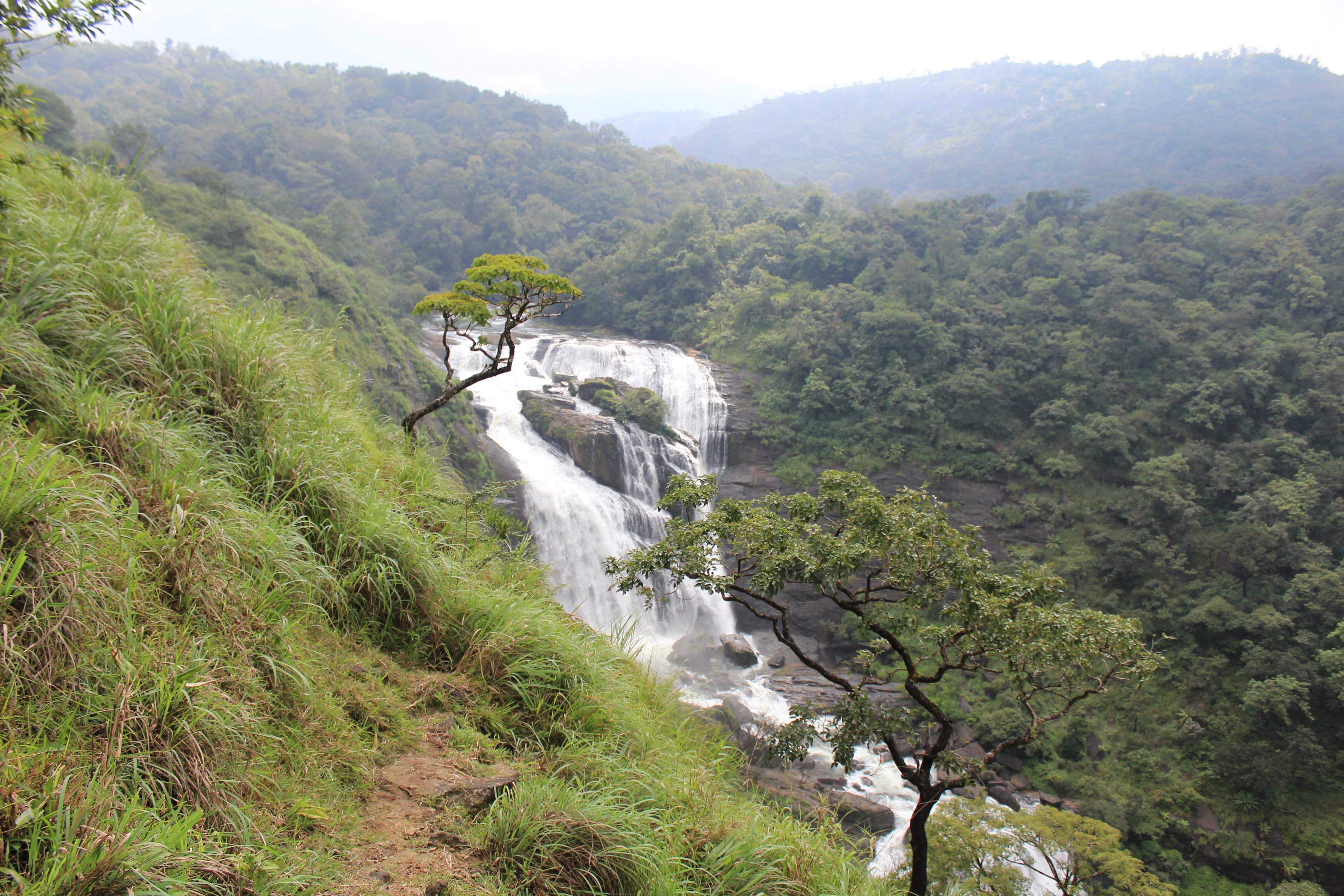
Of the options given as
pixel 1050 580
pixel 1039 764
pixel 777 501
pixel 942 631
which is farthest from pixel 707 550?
pixel 1039 764

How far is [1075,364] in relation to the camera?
2078cm

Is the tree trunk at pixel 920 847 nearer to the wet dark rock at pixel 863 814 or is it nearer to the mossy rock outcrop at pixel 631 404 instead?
the wet dark rock at pixel 863 814

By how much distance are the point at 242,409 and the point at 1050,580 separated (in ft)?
20.0

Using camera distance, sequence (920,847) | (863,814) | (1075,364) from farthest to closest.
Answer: (1075,364) → (863,814) → (920,847)

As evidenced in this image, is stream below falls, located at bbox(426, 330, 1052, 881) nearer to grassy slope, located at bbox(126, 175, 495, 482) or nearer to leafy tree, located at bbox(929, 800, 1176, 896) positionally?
leafy tree, located at bbox(929, 800, 1176, 896)

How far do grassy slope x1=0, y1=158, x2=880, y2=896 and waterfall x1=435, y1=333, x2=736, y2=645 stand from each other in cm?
869

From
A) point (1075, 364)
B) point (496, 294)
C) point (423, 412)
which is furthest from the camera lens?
point (1075, 364)

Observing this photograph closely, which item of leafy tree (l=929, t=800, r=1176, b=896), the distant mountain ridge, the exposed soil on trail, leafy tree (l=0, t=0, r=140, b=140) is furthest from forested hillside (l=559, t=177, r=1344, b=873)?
the distant mountain ridge

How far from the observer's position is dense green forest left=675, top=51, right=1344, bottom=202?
50656 millimetres

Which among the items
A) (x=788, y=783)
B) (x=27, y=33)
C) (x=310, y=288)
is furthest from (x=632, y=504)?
(x=27, y=33)

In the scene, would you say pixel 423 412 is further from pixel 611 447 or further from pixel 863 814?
pixel 611 447

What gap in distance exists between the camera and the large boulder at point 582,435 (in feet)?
59.3

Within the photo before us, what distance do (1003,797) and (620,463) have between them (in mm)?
11631

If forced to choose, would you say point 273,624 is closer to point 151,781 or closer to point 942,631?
point 151,781
